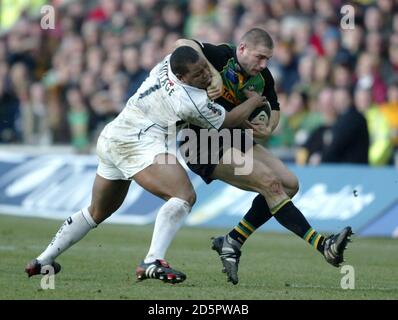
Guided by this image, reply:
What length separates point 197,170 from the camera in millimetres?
10164

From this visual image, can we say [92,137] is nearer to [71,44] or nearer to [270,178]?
[71,44]

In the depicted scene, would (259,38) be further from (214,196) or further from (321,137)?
(321,137)

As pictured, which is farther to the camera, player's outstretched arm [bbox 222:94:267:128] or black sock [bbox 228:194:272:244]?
black sock [bbox 228:194:272:244]

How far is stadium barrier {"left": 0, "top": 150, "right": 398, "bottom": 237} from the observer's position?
49.5ft

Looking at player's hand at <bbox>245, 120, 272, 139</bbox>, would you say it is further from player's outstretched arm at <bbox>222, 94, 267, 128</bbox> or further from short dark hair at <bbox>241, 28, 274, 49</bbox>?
short dark hair at <bbox>241, 28, 274, 49</bbox>

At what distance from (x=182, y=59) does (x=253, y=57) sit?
88cm

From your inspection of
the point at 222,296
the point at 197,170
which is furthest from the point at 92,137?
the point at 222,296

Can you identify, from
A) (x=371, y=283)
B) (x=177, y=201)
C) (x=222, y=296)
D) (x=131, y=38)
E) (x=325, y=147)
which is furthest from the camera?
(x=131, y=38)

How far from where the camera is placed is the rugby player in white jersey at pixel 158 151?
919 cm

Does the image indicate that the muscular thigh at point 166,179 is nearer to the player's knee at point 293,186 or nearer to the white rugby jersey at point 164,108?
the white rugby jersey at point 164,108

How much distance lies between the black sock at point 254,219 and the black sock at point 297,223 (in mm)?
474

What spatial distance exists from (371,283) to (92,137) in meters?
10.7

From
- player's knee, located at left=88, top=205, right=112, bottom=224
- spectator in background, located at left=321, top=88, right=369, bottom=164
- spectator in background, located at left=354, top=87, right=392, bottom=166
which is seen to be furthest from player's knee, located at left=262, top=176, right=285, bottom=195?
spectator in background, located at left=354, top=87, right=392, bottom=166

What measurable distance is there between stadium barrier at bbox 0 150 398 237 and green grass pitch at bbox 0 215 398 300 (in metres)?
0.38
